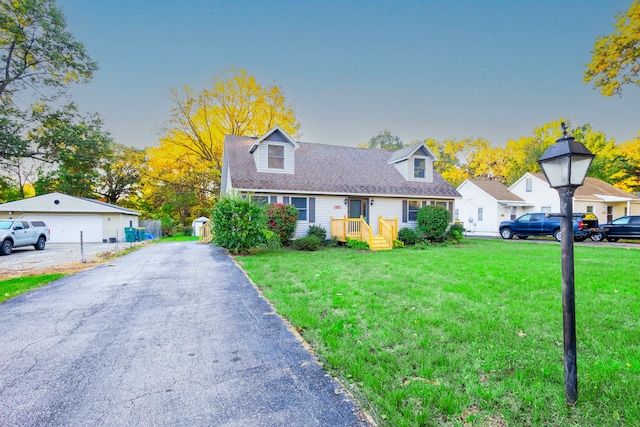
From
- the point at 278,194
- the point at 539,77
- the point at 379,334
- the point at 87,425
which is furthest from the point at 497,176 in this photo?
the point at 87,425

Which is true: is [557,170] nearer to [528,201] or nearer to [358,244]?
[358,244]

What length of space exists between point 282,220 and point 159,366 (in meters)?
9.71

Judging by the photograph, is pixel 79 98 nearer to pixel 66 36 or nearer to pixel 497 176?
pixel 66 36

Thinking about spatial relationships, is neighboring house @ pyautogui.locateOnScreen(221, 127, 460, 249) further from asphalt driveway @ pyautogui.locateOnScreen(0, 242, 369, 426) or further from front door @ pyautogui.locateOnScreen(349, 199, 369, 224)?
asphalt driveway @ pyautogui.locateOnScreen(0, 242, 369, 426)

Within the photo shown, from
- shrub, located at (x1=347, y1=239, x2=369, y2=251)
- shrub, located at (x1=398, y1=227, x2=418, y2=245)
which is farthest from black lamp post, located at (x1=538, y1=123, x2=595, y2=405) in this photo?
shrub, located at (x1=398, y1=227, x2=418, y2=245)

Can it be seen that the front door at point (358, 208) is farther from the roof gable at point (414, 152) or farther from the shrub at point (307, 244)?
the roof gable at point (414, 152)

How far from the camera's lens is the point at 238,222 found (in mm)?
10883

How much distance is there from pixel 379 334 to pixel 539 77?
19918 millimetres

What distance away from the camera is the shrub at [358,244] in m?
13.0

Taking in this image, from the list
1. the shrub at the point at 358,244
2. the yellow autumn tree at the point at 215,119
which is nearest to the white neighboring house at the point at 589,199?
the shrub at the point at 358,244

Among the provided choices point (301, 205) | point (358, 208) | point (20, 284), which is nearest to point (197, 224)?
point (301, 205)

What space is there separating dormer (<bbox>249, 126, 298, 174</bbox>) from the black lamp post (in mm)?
13422

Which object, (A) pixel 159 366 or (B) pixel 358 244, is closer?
(A) pixel 159 366

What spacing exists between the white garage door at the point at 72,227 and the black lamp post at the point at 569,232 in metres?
25.7
